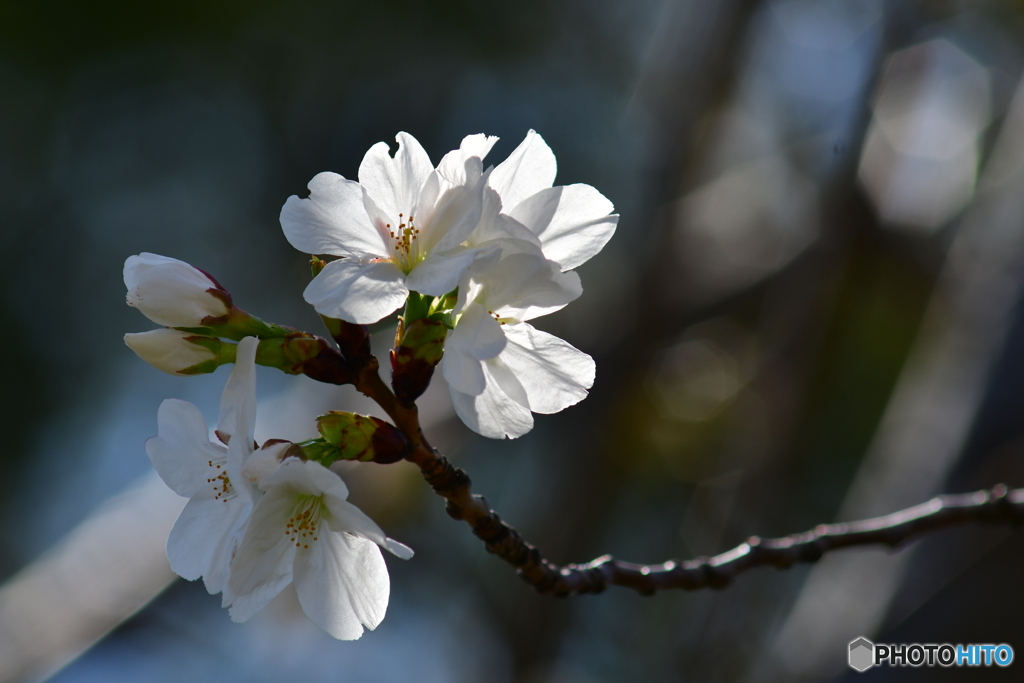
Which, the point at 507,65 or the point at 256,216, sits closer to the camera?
the point at 256,216

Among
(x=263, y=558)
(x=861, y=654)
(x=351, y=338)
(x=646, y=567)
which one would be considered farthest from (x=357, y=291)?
(x=861, y=654)

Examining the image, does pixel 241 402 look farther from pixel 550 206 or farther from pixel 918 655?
pixel 918 655

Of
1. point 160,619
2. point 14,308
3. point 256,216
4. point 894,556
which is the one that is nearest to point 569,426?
point 894,556

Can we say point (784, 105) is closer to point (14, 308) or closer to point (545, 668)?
point (545, 668)

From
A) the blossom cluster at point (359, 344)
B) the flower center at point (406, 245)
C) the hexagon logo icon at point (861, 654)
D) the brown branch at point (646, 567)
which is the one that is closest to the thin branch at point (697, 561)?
the brown branch at point (646, 567)

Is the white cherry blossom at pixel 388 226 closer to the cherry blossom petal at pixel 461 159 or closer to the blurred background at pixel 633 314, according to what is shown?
the cherry blossom petal at pixel 461 159

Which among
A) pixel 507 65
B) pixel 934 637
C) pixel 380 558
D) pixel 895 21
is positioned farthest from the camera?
pixel 507 65

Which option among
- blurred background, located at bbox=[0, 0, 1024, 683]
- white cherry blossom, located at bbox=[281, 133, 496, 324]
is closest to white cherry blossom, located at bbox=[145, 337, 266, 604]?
white cherry blossom, located at bbox=[281, 133, 496, 324]

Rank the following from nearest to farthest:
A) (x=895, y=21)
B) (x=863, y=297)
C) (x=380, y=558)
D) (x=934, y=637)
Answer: (x=380, y=558)
(x=934, y=637)
(x=895, y=21)
(x=863, y=297)

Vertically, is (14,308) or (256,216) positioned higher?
(256,216)
